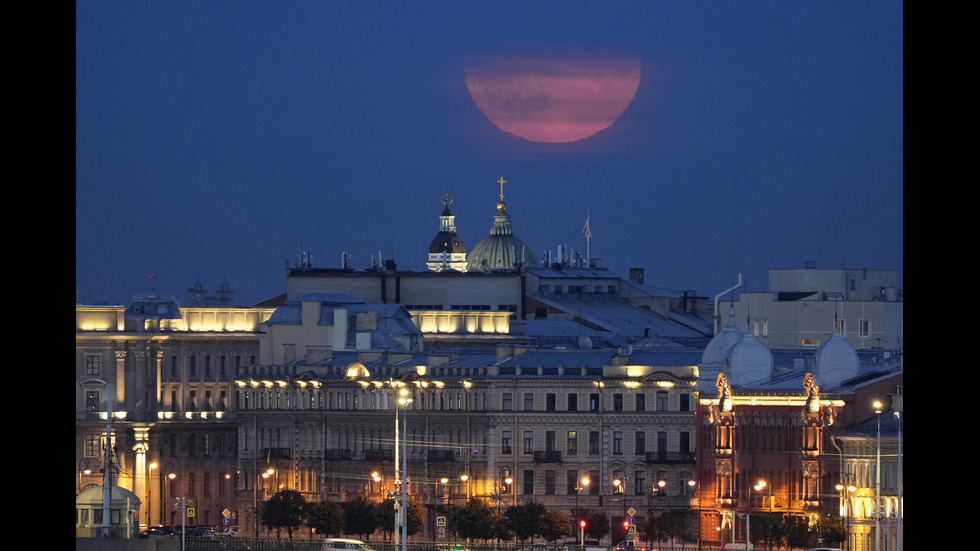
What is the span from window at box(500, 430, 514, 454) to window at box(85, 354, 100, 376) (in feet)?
126

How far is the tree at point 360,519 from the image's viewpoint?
107938 mm

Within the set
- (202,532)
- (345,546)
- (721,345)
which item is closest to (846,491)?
(721,345)

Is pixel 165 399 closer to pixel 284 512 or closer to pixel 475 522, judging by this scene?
pixel 284 512

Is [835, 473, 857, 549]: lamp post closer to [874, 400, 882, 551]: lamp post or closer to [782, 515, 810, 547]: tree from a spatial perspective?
[782, 515, 810, 547]: tree

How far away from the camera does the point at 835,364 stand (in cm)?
10331

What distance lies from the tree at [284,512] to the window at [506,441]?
9.54m

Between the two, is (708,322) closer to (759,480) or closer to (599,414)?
→ (599,414)

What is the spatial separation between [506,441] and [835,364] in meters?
20.1

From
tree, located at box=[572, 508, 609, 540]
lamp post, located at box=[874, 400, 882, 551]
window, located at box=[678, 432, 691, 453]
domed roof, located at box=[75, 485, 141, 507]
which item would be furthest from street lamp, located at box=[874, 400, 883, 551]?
domed roof, located at box=[75, 485, 141, 507]

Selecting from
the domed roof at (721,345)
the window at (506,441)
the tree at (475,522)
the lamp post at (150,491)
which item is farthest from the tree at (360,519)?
the lamp post at (150,491)

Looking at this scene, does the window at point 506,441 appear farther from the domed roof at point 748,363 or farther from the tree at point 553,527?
the domed roof at point 748,363

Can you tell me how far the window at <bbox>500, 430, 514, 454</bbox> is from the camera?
11748 cm

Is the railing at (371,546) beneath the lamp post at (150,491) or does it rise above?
beneath

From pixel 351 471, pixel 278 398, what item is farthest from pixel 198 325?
pixel 351 471
